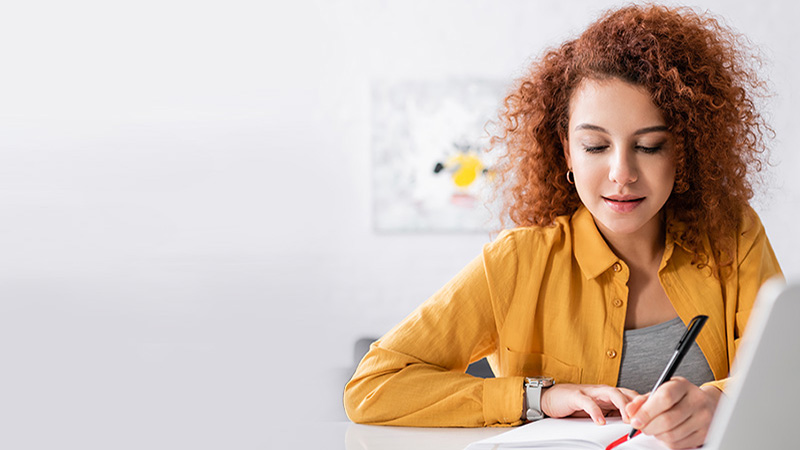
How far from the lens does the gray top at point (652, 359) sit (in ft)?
3.77

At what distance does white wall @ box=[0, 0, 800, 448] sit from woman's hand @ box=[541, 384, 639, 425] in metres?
2.27

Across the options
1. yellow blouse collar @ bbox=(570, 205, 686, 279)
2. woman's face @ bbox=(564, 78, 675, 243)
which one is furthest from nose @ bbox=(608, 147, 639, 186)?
yellow blouse collar @ bbox=(570, 205, 686, 279)

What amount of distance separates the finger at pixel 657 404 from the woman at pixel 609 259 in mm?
139

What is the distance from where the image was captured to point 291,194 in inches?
143

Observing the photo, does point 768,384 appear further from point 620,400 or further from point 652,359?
point 652,359

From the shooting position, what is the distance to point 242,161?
3.57m

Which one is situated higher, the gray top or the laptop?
the laptop

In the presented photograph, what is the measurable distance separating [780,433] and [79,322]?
9.90 feet

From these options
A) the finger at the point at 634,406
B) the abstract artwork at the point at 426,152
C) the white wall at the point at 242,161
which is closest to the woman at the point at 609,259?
the finger at the point at 634,406

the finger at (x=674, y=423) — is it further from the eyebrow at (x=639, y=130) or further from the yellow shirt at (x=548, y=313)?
the eyebrow at (x=639, y=130)

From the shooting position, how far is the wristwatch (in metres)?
1.07

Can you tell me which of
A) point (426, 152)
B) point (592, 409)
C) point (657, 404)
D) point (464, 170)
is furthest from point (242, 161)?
point (657, 404)

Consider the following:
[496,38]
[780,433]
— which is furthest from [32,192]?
[780,433]

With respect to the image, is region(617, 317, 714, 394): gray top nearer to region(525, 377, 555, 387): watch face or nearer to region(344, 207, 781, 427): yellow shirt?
region(344, 207, 781, 427): yellow shirt
